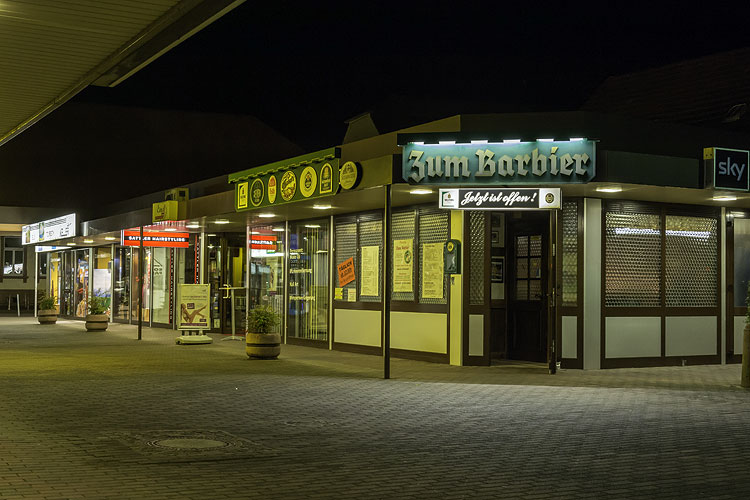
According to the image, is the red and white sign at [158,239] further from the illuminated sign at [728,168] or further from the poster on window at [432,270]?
the illuminated sign at [728,168]

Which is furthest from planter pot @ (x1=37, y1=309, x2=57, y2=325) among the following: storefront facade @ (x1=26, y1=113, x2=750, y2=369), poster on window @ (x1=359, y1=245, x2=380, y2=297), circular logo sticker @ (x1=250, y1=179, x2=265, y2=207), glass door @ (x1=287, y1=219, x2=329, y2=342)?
poster on window @ (x1=359, y1=245, x2=380, y2=297)

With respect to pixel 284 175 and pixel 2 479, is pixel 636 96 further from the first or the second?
pixel 2 479

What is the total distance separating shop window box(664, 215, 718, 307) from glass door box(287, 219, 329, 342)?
7.49 metres

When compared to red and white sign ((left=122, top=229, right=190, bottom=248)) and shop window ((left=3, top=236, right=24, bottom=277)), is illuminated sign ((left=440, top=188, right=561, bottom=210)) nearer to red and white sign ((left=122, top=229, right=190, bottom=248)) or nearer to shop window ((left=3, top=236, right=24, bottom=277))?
red and white sign ((left=122, top=229, right=190, bottom=248))

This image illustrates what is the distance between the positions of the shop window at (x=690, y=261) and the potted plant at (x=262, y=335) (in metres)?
7.36

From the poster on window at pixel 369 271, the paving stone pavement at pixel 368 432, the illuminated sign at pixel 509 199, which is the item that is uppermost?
the illuminated sign at pixel 509 199

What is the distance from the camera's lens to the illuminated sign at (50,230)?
3256 centimetres

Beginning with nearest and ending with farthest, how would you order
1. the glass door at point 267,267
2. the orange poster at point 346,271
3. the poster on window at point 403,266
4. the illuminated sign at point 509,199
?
the illuminated sign at point 509,199, the poster on window at point 403,266, the orange poster at point 346,271, the glass door at point 267,267

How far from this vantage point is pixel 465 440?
29.1 ft

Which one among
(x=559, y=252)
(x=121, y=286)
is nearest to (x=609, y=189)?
(x=559, y=252)

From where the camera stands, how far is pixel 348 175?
15.6m

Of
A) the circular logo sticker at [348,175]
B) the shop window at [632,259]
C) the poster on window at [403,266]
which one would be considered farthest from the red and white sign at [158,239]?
the shop window at [632,259]

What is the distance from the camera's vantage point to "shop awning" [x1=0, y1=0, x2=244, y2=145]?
6034mm

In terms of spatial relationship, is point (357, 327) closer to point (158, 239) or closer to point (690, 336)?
point (690, 336)
